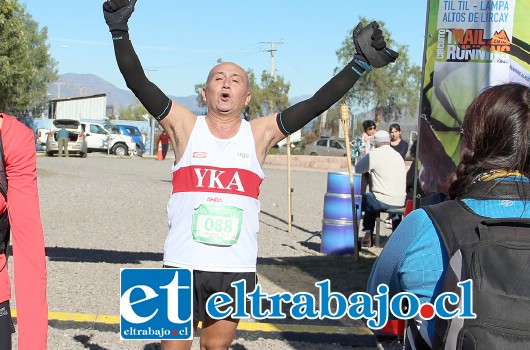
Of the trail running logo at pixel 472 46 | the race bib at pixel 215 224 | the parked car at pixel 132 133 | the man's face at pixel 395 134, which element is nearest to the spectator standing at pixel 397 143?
the man's face at pixel 395 134

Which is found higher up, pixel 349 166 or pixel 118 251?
pixel 349 166

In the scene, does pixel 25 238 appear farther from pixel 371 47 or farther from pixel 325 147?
pixel 325 147

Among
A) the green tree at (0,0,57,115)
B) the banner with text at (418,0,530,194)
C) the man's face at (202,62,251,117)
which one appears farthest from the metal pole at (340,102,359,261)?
the green tree at (0,0,57,115)

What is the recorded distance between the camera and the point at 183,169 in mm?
3617

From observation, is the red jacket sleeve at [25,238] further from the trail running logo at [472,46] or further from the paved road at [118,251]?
the trail running logo at [472,46]

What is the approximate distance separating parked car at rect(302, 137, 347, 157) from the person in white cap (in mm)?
35251

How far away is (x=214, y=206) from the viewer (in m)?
3.51

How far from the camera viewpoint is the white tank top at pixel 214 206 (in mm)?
3510

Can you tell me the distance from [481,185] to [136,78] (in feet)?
6.80

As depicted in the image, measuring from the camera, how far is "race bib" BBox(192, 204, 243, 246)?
3.50m

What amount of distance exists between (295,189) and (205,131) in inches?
745

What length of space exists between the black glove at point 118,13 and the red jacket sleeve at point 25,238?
4.05 ft

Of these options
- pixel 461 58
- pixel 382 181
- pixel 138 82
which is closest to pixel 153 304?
pixel 138 82

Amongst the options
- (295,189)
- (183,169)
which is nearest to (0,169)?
(183,169)
